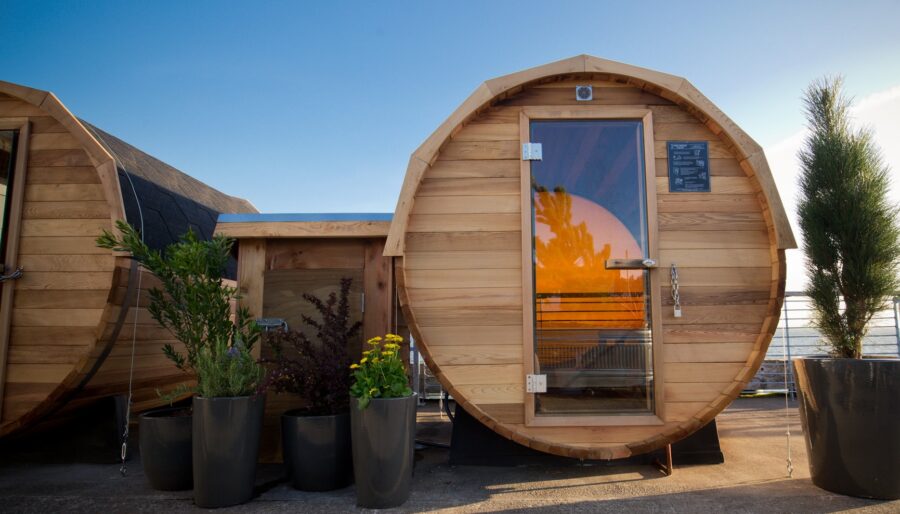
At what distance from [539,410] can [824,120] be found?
282 centimetres

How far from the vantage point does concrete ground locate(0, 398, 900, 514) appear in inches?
Result: 111

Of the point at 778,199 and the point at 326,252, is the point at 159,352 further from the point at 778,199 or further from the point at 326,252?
the point at 778,199

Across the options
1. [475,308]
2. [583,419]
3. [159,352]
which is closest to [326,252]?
[475,308]

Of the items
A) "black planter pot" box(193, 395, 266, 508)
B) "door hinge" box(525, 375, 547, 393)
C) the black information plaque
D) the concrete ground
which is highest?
the black information plaque

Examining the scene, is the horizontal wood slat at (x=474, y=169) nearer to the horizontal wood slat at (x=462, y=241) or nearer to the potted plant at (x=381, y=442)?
the horizontal wood slat at (x=462, y=241)

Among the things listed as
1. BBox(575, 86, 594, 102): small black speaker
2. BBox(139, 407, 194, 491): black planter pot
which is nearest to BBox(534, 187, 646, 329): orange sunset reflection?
BBox(575, 86, 594, 102): small black speaker

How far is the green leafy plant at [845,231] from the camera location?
10.7 ft

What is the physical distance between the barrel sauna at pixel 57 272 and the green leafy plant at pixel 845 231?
4714 mm

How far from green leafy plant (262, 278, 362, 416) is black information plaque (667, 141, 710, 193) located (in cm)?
237

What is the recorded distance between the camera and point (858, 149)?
11.2ft

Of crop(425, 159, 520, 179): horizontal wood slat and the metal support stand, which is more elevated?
crop(425, 159, 520, 179): horizontal wood slat

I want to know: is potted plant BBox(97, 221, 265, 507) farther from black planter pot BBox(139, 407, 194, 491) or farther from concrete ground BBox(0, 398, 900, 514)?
concrete ground BBox(0, 398, 900, 514)

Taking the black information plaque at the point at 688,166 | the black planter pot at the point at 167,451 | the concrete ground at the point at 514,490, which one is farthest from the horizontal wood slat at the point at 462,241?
the black planter pot at the point at 167,451

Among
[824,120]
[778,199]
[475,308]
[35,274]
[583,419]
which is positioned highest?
[824,120]
